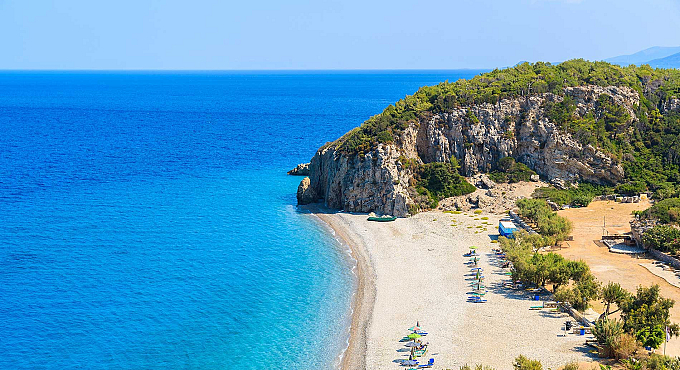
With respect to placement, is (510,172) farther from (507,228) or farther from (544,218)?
(507,228)

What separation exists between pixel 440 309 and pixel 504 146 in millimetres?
44361

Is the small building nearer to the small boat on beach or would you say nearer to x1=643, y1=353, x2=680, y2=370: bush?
the small boat on beach

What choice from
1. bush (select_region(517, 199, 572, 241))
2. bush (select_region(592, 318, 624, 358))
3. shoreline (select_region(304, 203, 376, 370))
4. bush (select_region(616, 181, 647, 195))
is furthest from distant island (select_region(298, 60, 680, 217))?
bush (select_region(592, 318, 624, 358))

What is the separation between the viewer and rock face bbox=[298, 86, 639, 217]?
3127 inches

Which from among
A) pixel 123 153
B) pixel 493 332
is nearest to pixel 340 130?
pixel 123 153

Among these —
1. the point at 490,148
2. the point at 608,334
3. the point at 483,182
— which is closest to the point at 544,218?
the point at 483,182

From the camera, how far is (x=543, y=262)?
164 ft

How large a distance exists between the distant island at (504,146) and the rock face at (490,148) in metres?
0.15

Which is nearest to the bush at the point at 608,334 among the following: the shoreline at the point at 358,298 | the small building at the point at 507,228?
the shoreline at the point at 358,298

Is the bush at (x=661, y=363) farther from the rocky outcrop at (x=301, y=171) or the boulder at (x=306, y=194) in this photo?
the rocky outcrop at (x=301, y=171)

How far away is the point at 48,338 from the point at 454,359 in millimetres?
29839

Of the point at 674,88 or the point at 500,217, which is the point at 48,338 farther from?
the point at 674,88

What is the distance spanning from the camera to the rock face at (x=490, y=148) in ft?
261

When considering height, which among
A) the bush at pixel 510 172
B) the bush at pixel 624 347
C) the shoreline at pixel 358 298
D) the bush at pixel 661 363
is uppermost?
the bush at pixel 510 172
